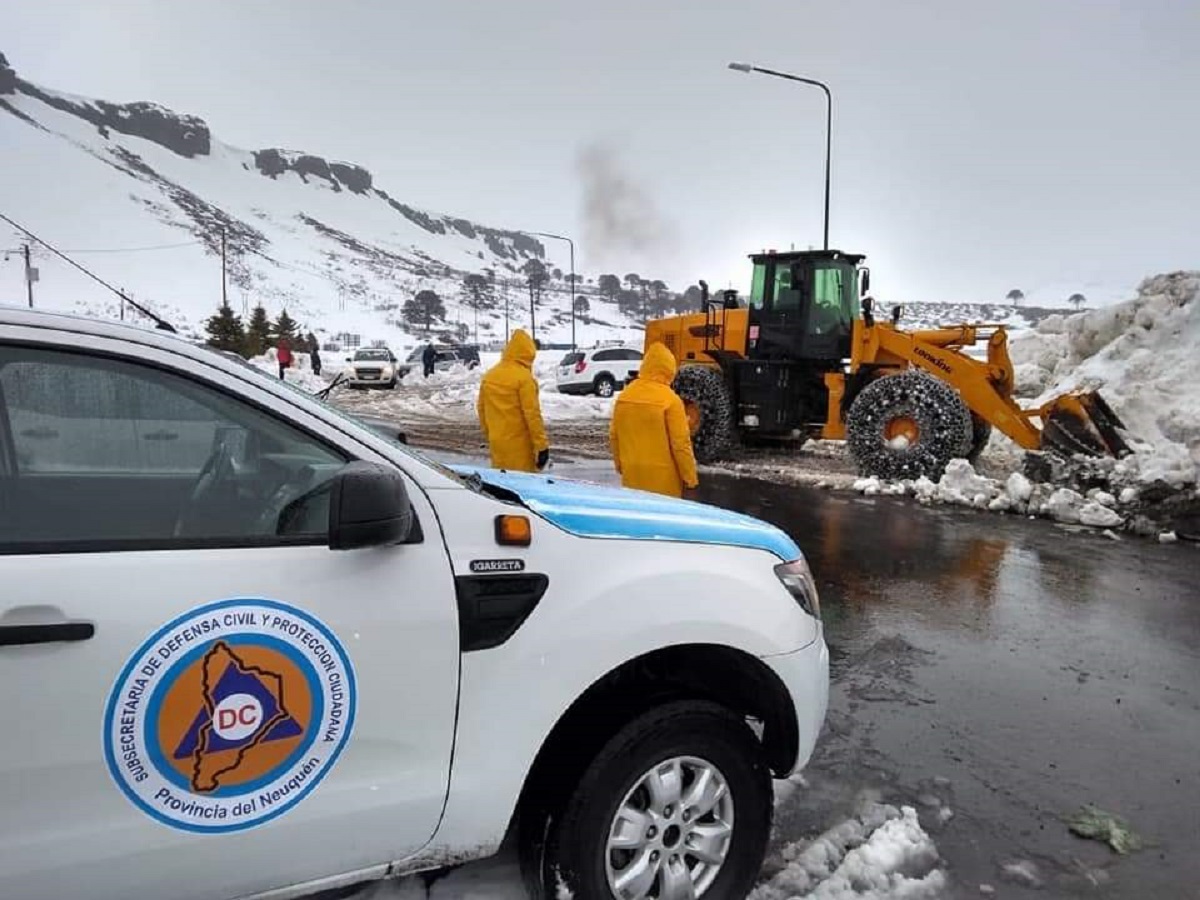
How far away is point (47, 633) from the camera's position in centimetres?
167

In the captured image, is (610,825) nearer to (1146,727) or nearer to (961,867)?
(961,867)

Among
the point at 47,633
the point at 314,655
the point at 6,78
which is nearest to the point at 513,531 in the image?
the point at 314,655

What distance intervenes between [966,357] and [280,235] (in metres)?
167

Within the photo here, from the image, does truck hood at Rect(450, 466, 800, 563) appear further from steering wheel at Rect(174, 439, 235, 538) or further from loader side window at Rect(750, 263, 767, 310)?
loader side window at Rect(750, 263, 767, 310)

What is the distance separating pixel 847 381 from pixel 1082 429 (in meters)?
2.97

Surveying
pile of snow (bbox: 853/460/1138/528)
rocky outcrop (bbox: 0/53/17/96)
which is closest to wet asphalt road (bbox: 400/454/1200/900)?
pile of snow (bbox: 853/460/1138/528)

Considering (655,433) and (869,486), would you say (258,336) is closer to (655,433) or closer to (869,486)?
(869,486)

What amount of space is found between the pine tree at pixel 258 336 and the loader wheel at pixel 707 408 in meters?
36.0

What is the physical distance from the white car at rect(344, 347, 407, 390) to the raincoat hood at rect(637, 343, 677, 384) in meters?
27.1

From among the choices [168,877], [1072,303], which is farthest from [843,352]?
[1072,303]

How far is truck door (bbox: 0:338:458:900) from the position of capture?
1.71 metres

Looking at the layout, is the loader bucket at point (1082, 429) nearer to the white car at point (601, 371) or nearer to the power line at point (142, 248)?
the white car at point (601, 371)

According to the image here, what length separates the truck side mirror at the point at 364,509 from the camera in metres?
1.88

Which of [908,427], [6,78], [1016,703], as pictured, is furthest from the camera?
[6,78]
